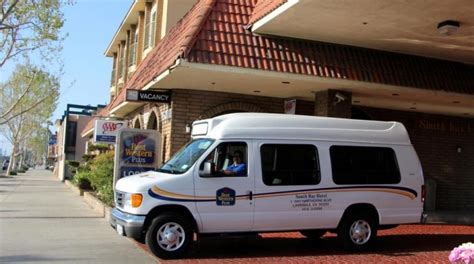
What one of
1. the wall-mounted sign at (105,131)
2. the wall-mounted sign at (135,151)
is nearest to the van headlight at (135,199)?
the wall-mounted sign at (135,151)

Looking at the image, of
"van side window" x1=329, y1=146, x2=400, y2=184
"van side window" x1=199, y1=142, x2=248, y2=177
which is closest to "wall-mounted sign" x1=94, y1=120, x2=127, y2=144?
"van side window" x1=199, y1=142, x2=248, y2=177

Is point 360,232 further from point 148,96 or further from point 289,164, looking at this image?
point 148,96

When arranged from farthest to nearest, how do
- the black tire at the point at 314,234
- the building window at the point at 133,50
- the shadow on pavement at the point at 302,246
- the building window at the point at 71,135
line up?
the building window at the point at 71,135
the building window at the point at 133,50
the black tire at the point at 314,234
the shadow on pavement at the point at 302,246

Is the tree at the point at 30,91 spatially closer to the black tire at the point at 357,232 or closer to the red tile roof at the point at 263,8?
the red tile roof at the point at 263,8

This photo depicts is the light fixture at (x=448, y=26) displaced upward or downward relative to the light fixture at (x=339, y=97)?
upward

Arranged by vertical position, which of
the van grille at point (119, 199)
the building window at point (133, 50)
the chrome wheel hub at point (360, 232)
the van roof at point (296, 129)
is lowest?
the chrome wheel hub at point (360, 232)

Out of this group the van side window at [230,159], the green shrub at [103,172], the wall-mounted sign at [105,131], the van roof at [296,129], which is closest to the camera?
the van side window at [230,159]

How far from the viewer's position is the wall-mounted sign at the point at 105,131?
17.3 meters

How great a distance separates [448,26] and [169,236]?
670cm

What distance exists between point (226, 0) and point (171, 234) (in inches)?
264

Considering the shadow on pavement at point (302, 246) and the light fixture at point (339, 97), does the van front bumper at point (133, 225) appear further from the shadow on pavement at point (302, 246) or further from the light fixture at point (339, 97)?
the light fixture at point (339, 97)

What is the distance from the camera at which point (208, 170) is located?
9.15 meters

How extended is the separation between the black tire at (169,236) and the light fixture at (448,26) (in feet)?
20.7

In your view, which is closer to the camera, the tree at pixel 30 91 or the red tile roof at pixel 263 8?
the red tile roof at pixel 263 8
